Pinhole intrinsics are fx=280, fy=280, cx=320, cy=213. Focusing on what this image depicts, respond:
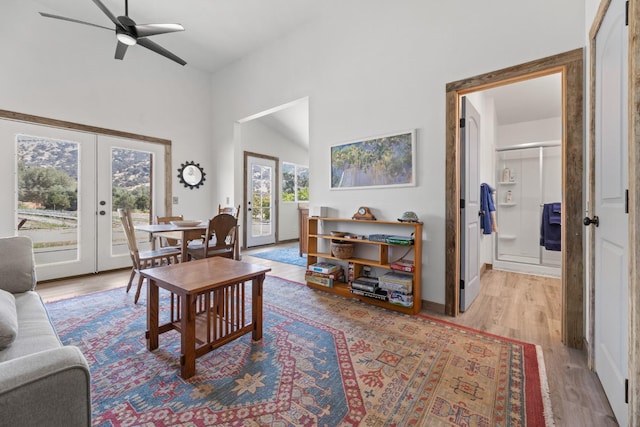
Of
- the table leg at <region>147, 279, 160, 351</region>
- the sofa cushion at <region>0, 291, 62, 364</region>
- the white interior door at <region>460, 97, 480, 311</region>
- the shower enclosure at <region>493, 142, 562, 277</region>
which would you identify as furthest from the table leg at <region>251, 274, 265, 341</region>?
the shower enclosure at <region>493, 142, 562, 277</region>

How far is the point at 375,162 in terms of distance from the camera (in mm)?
3047

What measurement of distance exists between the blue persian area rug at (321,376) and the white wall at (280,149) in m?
4.35

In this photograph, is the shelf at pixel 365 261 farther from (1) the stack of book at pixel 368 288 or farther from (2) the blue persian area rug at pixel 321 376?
(2) the blue persian area rug at pixel 321 376

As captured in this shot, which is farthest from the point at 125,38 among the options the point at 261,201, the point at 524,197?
the point at 524,197

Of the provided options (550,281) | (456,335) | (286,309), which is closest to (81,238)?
(286,309)

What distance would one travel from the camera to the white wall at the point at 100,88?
3.29 m

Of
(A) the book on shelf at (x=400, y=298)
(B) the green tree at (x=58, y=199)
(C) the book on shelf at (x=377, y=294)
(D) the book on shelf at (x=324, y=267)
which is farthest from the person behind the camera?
(B) the green tree at (x=58, y=199)

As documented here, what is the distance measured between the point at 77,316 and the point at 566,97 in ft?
14.0

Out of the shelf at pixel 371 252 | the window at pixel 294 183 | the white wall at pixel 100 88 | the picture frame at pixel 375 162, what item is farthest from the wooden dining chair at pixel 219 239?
the window at pixel 294 183

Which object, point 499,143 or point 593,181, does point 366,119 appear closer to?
point 593,181

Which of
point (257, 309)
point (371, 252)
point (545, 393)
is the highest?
point (371, 252)

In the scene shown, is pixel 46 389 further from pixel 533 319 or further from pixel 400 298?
pixel 533 319

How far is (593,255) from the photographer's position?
1.67 metres

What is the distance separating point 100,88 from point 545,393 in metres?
5.67
